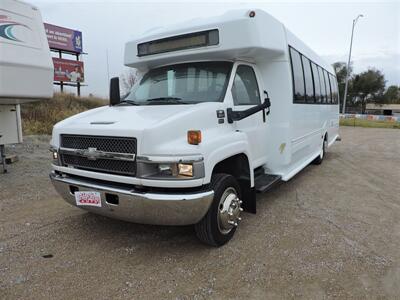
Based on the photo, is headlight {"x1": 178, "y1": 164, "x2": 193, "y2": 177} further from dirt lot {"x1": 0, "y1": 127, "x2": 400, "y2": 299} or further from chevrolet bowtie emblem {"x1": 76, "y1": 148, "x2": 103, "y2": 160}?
dirt lot {"x1": 0, "y1": 127, "x2": 400, "y2": 299}

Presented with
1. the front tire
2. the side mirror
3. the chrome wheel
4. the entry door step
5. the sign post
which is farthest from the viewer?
the sign post

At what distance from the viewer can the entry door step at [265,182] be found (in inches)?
182

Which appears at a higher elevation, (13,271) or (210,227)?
(210,227)

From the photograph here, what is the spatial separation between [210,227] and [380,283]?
1780 mm

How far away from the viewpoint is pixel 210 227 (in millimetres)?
3613

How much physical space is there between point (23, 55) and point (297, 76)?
499cm

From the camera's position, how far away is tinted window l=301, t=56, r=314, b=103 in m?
6.57

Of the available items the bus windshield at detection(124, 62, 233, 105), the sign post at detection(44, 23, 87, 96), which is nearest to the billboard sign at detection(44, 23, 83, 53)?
the sign post at detection(44, 23, 87, 96)

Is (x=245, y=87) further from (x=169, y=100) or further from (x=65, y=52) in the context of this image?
(x=65, y=52)

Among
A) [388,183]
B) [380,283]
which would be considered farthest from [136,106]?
[388,183]

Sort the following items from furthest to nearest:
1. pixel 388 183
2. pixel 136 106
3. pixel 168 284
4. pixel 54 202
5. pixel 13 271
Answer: pixel 388 183
pixel 54 202
pixel 136 106
pixel 13 271
pixel 168 284

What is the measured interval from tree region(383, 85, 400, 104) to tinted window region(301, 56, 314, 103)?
225ft

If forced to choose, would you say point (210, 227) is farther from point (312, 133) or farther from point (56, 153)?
point (312, 133)

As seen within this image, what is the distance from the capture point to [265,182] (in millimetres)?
4938
